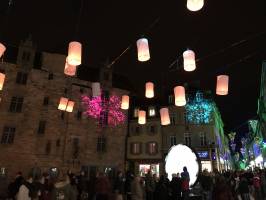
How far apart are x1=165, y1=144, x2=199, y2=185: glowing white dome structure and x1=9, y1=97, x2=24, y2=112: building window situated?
52.3ft

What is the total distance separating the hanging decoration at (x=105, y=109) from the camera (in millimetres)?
27219

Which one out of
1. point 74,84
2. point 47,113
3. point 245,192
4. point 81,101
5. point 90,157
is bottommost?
point 245,192

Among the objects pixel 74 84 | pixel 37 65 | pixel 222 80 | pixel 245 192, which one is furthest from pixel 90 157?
pixel 222 80

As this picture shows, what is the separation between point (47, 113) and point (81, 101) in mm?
3839

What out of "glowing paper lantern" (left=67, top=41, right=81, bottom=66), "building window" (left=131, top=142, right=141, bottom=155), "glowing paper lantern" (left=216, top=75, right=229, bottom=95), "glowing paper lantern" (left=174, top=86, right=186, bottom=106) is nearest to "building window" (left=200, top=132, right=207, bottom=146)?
"building window" (left=131, top=142, right=141, bottom=155)

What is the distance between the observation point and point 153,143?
3030 cm

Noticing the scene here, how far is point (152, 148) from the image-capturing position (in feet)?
99.0

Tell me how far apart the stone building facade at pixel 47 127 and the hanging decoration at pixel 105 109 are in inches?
23.2

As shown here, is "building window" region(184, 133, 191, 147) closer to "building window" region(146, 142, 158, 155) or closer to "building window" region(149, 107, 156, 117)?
"building window" region(146, 142, 158, 155)

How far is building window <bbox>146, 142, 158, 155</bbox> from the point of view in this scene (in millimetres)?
29995

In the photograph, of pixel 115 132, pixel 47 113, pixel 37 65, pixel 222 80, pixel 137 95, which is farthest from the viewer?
pixel 137 95

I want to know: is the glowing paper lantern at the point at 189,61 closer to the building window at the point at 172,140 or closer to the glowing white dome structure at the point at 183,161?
the glowing white dome structure at the point at 183,161

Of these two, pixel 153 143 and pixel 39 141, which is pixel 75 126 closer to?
pixel 39 141

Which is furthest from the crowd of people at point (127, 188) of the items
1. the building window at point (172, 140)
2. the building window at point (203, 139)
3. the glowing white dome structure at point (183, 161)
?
the building window at point (172, 140)
